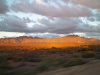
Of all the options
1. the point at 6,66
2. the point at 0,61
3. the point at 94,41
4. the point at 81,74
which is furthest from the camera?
the point at 94,41

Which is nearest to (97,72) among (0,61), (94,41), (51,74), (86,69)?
(86,69)

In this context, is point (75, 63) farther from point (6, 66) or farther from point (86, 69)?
point (6, 66)

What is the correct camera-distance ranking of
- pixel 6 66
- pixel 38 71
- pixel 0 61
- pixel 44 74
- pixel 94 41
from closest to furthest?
pixel 44 74, pixel 38 71, pixel 6 66, pixel 0 61, pixel 94 41

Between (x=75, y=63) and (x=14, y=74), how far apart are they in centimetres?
783

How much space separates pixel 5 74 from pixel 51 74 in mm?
4329

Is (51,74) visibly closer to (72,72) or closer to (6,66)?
(72,72)

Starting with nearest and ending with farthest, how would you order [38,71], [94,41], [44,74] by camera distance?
[44,74], [38,71], [94,41]

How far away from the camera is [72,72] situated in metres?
17.3

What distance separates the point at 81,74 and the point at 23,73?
528 centimetres

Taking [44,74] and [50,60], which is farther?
[50,60]

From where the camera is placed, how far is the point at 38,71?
19.8 m

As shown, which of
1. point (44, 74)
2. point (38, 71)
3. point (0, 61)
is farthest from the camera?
point (0, 61)

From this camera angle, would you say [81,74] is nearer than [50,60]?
Yes

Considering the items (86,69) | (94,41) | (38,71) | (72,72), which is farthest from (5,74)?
(94,41)
